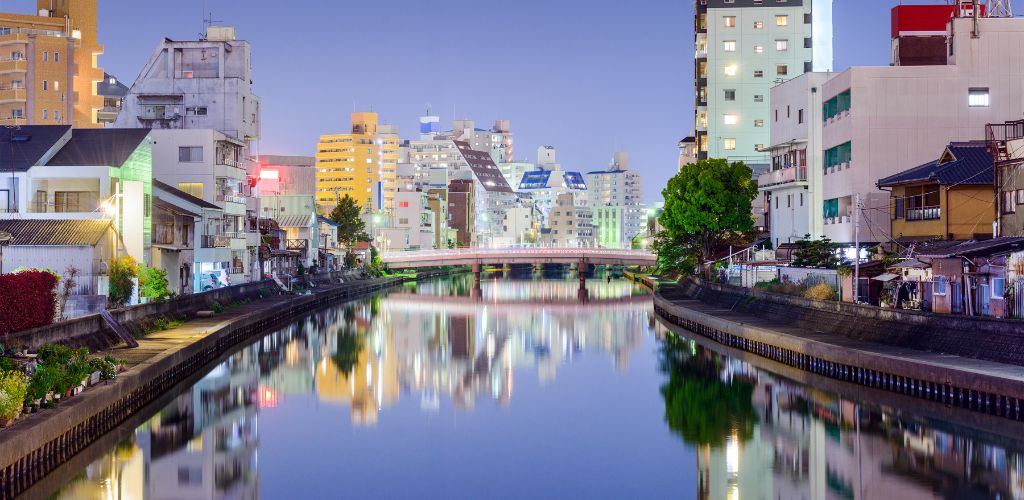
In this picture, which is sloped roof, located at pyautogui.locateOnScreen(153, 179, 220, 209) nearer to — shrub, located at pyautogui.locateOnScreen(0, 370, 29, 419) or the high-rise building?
shrub, located at pyautogui.locateOnScreen(0, 370, 29, 419)

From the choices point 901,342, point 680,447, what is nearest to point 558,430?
point 680,447

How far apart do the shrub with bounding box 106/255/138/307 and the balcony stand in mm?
31608

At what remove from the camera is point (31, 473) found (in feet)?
62.3

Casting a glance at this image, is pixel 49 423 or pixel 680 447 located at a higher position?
pixel 49 423

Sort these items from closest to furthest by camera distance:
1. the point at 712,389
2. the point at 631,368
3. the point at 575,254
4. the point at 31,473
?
1. the point at 31,473
2. the point at 712,389
3. the point at 631,368
4. the point at 575,254

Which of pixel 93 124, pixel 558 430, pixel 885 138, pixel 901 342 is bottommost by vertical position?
pixel 558 430

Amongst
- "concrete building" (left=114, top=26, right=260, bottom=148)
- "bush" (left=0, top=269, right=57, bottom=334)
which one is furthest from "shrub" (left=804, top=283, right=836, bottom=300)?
"concrete building" (left=114, top=26, right=260, bottom=148)

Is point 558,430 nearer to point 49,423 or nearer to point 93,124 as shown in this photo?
point 49,423

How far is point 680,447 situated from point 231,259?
123 feet

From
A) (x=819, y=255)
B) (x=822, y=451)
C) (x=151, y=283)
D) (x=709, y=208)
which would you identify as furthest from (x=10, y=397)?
(x=709, y=208)

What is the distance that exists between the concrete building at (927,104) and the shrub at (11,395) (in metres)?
34.1

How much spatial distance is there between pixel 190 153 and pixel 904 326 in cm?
3929

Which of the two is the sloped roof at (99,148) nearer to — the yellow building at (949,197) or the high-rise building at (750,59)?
the yellow building at (949,197)

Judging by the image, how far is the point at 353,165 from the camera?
584 feet
